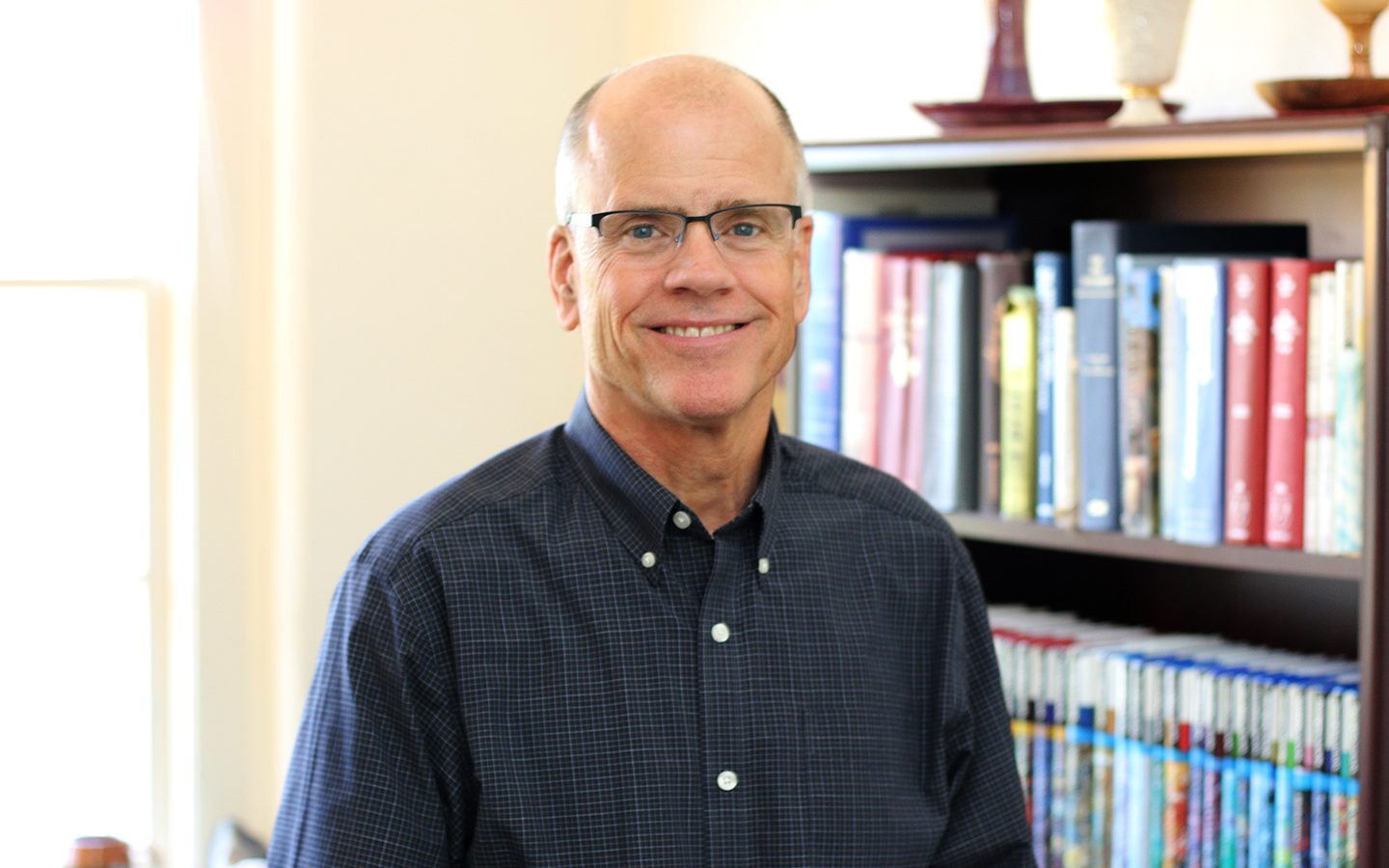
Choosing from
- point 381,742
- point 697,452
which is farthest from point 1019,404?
point 381,742

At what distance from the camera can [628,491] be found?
1.41 meters

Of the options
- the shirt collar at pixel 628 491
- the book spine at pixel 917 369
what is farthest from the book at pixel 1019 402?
the shirt collar at pixel 628 491

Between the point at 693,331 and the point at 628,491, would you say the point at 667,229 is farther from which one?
the point at 628,491

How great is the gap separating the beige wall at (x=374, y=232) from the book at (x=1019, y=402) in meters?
0.42

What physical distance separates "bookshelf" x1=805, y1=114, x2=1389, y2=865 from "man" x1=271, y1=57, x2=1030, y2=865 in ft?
1.23

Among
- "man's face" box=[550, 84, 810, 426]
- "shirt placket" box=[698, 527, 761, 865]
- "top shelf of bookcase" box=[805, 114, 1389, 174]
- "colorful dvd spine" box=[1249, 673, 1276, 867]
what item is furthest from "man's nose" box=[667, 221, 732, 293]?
"colorful dvd spine" box=[1249, 673, 1276, 867]

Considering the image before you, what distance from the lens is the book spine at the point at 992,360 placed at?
1891mm

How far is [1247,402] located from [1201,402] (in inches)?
2.0

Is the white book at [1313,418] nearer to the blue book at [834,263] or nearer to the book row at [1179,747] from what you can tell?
the book row at [1179,747]

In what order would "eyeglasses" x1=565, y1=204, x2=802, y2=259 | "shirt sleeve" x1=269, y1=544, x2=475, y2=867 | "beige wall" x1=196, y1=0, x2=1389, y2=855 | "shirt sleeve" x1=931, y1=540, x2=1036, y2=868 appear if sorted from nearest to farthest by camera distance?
"shirt sleeve" x1=269, y1=544, x2=475, y2=867
"eyeglasses" x1=565, y1=204, x2=802, y2=259
"shirt sleeve" x1=931, y1=540, x2=1036, y2=868
"beige wall" x1=196, y1=0, x2=1389, y2=855

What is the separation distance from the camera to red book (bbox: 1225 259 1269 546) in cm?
165

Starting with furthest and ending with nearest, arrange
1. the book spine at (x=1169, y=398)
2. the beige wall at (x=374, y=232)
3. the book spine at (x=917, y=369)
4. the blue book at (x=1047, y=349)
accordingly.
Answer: the beige wall at (x=374, y=232) → the book spine at (x=917, y=369) → the blue book at (x=1047, y=349) → the book spine at (x=1169, y=398)

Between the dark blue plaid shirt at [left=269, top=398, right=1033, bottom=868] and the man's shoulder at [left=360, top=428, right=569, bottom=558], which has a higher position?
the man's shoulder at [left=360, top=428, right=569, bottom=558]

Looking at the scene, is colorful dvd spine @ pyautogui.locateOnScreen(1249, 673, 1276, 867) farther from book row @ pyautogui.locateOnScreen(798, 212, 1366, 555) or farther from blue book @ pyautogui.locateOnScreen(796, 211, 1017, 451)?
blue book @ pyautogui.locateOnScreen(796, 211, 1017, 451)
